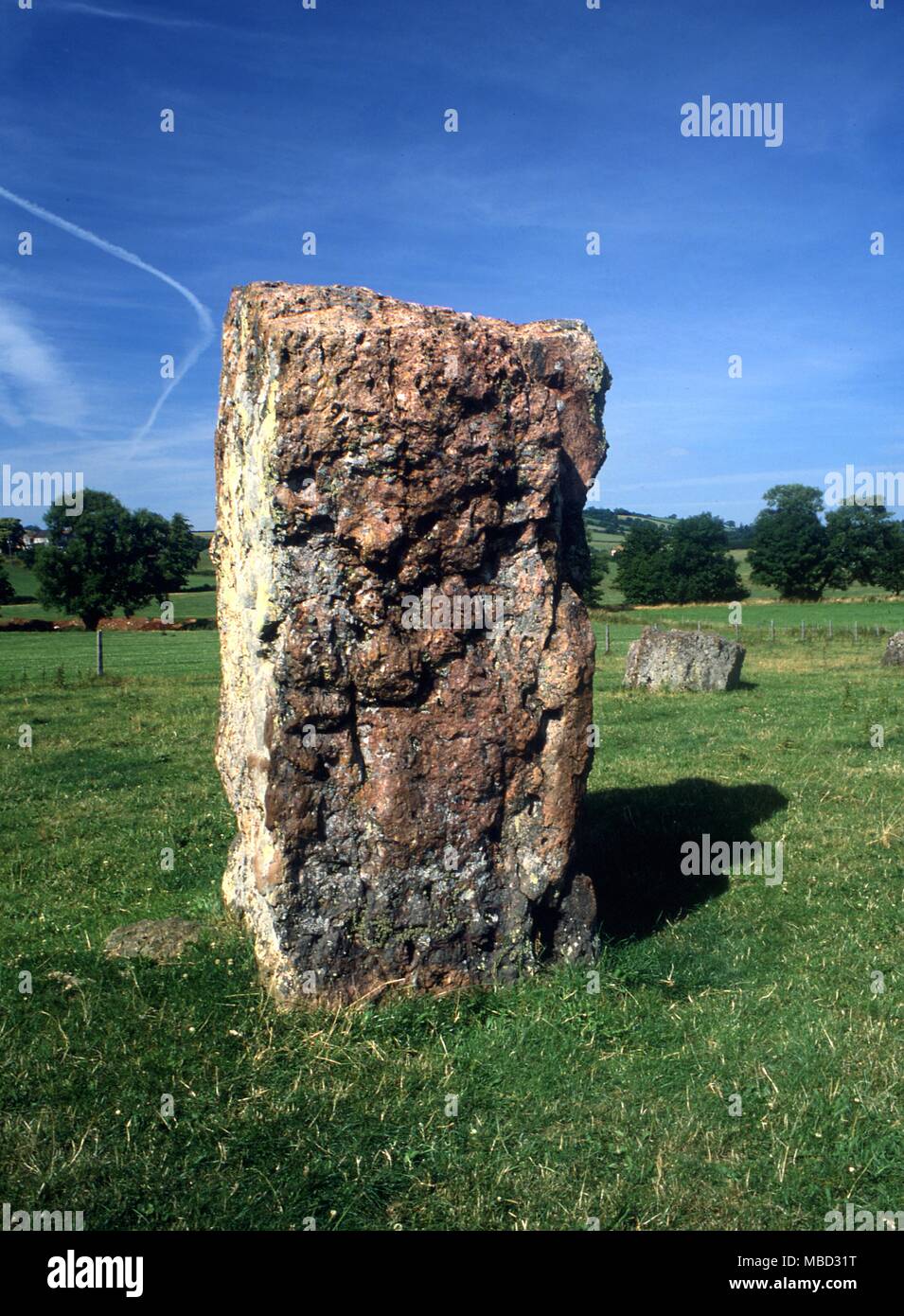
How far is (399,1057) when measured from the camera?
6.02 m

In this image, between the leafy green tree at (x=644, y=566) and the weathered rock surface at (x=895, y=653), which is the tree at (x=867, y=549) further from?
the weathered rock surface at (x=895, y=653)

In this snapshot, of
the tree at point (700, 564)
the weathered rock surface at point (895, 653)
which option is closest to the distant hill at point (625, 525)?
the tree at point (700, 564)

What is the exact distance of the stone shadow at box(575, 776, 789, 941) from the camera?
27.6 feet

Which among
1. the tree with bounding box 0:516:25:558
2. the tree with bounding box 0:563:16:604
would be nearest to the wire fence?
the tree with bounding box 0:563:16:604

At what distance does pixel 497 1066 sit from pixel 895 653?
888 inches

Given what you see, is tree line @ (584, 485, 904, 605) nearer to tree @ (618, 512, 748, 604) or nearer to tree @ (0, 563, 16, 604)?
tree @ (618, 512, 748, 604)

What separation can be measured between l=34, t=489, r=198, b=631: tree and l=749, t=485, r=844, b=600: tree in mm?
45306

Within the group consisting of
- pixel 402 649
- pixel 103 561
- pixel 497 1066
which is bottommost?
pixel 497 1066

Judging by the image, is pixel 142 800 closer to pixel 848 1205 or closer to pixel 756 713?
pixel 848 1205

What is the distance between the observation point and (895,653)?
84.2 ft

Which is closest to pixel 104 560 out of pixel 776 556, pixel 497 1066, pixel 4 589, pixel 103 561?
pixel 103 561

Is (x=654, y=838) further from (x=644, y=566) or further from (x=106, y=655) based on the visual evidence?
(x=644, y=566)

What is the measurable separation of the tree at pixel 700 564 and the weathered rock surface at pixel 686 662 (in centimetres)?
6048
